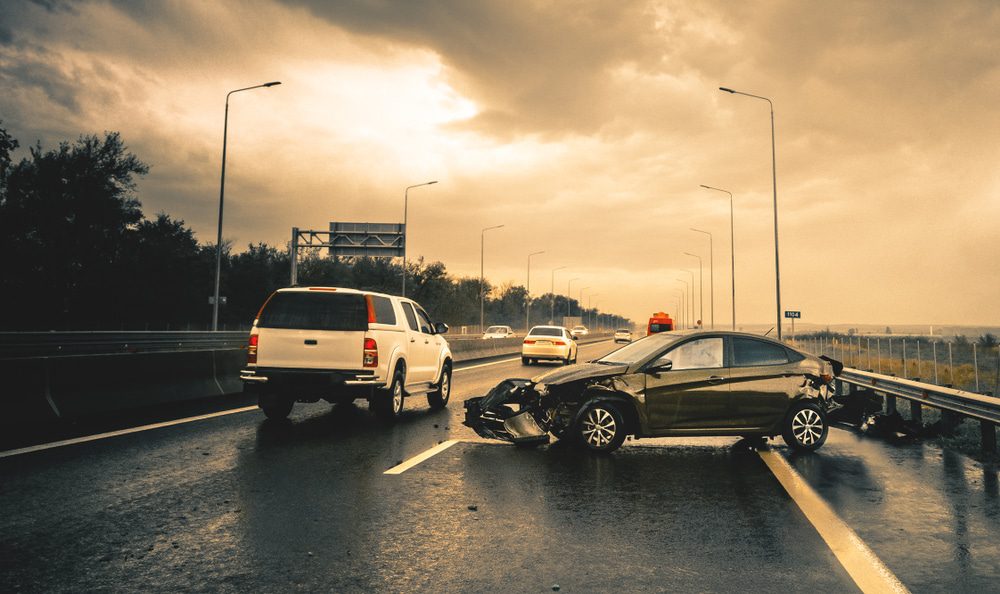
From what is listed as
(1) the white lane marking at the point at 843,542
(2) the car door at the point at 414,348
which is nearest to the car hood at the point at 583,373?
(1) the white lane marking at the point at 843,542

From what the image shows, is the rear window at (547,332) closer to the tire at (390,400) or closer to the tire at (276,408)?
the tire at (390,400)

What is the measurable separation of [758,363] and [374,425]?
5457 millimetres

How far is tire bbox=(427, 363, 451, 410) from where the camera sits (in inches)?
540

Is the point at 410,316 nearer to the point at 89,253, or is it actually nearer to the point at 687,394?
the point at 687,394

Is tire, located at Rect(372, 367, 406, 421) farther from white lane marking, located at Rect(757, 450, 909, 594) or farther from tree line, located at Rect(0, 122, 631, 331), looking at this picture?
tree line, located at Rect(0, 122, 631, 331)

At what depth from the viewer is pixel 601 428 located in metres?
8.59

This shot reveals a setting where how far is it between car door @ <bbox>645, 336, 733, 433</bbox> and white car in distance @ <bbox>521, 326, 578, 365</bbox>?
2051cm

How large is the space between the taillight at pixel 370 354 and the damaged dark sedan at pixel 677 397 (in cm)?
199

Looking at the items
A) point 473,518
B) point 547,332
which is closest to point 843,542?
point 473,518

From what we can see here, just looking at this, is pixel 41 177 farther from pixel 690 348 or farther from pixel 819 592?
pixel 819 592

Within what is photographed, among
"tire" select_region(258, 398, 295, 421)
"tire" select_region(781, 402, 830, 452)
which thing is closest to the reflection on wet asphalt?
"tire" select_region(781, 402, 830, 452)

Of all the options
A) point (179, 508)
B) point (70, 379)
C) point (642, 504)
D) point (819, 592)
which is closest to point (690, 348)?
point (642, 504)

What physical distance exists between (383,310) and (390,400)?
144 centimetres

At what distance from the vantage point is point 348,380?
10492mm
